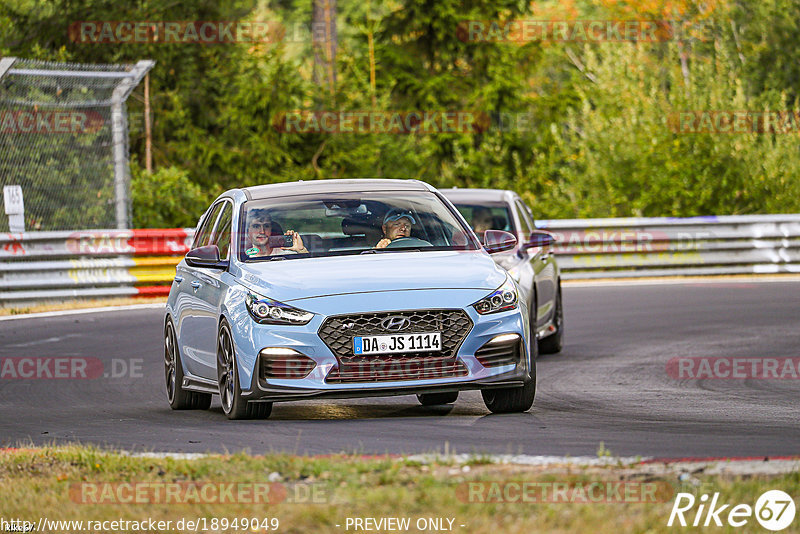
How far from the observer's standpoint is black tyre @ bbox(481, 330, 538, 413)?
1005 centimetres

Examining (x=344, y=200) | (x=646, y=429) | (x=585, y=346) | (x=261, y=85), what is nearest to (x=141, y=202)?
(x=261, y=85)

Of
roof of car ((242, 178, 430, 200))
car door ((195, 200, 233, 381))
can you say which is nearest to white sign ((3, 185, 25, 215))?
car door ((195, 200, 233, 381))

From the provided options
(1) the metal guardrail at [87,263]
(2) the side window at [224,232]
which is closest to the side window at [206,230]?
(2) the side window at [224,232]

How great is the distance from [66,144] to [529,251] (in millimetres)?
10309

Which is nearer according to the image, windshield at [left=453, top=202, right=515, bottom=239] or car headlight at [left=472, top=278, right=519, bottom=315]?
car headlight at [left=472, top=278, right=519, bottom=315]

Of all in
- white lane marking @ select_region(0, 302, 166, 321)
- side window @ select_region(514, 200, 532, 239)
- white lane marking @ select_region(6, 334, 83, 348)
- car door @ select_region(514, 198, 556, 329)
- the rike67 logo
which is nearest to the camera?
the rike67 logo

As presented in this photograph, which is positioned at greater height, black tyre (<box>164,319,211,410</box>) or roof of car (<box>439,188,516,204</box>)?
roof of car (<box>439,188,516,204</box>)

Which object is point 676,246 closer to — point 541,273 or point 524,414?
point 541,273

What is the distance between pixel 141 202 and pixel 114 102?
4157 mm

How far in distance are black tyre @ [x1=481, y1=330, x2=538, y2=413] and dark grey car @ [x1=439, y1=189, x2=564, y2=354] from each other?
4.11 m

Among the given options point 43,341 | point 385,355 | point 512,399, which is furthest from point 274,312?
point 43,341

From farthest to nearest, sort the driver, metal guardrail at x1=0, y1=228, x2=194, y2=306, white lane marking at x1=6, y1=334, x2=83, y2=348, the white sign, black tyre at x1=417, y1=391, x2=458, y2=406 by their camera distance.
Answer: metal guardrail at x1=0, y1=228, x2=194, y2=306 → the white sign → white lane marking at x1=6, y1=334, x2=83, y2=348 → black tyre at x1=417, y1=391, x2=458, y2=406 → the driver

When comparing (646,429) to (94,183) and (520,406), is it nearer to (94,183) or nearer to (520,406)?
(520,406)

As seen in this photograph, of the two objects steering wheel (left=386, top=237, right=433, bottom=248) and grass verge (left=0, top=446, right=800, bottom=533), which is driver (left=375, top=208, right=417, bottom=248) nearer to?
steering wheel (left=386, top=237, right=433, bottom=248)
